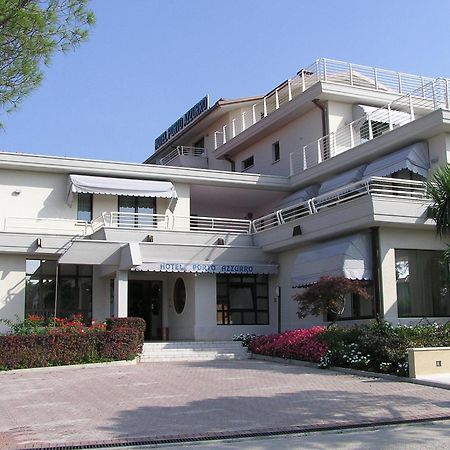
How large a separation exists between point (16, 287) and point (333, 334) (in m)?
13.1

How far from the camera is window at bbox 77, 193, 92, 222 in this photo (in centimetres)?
2733


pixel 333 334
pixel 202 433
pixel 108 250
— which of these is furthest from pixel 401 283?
pixel 202 433

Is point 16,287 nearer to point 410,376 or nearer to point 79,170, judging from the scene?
point 79,170

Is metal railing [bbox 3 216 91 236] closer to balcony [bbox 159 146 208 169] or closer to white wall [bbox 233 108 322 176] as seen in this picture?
white wall [bbox 233 108 322 176]

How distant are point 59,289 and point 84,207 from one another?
12.1ft

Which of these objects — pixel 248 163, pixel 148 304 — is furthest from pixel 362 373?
pixel 248 163

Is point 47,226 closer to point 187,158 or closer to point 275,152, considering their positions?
point 275,152

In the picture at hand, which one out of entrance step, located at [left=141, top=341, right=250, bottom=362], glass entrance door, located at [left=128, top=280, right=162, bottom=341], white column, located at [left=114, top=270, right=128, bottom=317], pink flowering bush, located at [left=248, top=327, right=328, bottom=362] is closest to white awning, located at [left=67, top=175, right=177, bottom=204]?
glass entrance door, located at [left=128, top=280, right=162, bottom=341]

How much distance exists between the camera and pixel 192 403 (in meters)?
12.2

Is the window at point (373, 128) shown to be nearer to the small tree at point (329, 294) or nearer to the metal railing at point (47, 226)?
the small tree at point (329, 294)

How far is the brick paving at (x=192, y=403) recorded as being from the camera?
9.84m

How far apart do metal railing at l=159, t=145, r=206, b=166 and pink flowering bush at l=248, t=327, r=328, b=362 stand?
18371mm

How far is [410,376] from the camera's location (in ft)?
49.3

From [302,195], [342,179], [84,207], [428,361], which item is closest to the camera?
[428,361]
